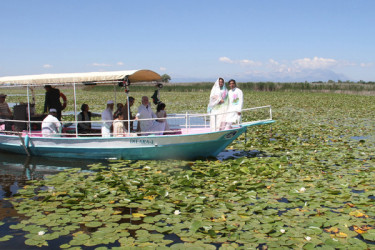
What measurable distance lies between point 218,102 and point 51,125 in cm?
439

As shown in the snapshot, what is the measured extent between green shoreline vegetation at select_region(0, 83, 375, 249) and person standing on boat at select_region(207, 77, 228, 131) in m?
0.96

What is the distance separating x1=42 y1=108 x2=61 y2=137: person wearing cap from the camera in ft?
29.4

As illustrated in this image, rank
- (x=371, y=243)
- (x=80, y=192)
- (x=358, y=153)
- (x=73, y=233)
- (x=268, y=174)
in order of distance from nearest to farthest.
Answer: (x=371, y=243), (x=73, y=233), (x=80, y=192), (x=268, y=174), (x=358, y=153)

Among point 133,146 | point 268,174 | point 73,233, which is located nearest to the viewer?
point 73,233

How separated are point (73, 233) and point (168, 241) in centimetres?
130

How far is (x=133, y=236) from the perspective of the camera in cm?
453

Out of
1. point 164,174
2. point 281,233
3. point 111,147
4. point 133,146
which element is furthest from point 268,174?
point 111,147

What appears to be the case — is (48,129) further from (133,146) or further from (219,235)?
(219,235)

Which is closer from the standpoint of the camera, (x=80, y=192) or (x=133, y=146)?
(x=80, y=192)

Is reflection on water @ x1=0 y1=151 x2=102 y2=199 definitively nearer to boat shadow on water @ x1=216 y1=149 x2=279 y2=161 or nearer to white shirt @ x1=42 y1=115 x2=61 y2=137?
white shirt @ x1=42 y1=115 x2=61 y2=137

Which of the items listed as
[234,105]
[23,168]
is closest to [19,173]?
[23,168]

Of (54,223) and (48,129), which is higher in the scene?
(48,129)

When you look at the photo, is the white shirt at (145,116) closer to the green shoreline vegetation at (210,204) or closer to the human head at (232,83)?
the green shoreline vegetation at (210,204)

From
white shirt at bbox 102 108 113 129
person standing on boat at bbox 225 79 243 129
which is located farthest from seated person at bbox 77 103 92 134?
person standing on boat at bbox 225 79 243 129
